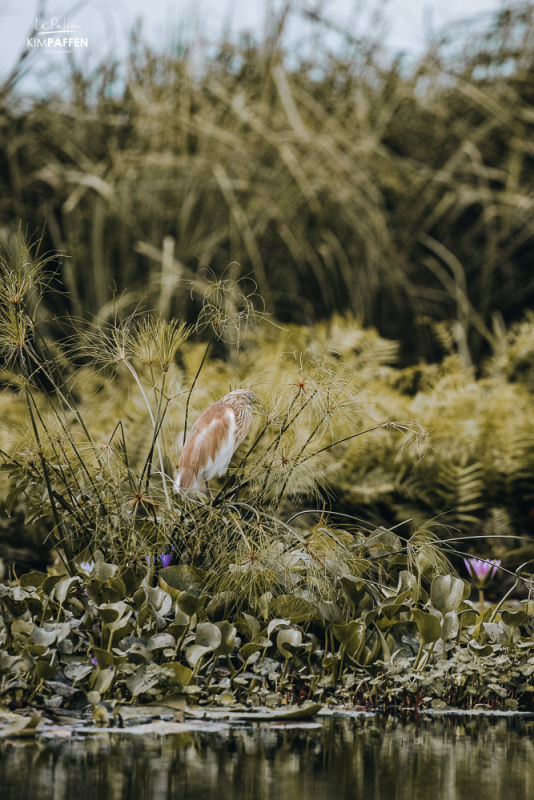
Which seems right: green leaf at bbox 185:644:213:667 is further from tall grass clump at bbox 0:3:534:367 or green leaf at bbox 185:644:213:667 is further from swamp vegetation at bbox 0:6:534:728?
tall grass clump at bbox 0:3:534:367

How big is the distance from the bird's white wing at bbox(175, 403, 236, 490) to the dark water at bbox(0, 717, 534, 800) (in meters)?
0.97

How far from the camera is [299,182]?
19.9 feet

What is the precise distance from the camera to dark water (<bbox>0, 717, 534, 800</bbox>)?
1695mm

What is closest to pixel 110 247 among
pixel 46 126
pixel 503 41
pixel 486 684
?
pixel 46 126

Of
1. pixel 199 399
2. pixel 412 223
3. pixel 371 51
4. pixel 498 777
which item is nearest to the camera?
Result: pixel 498 777

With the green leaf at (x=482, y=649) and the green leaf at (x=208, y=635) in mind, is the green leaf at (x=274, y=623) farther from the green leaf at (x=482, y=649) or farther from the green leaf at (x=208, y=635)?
the green leaf at (x=482, y=649)

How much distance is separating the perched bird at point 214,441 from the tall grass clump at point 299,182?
290 centimetres

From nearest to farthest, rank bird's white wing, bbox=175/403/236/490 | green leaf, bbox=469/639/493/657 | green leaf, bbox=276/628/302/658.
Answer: green leaf, bbox=276/628/302/658
green leaf, bbox=469/639/493/657
bird's white wing, bbox=175/403/236/490

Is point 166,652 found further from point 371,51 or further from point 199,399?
point 371,51

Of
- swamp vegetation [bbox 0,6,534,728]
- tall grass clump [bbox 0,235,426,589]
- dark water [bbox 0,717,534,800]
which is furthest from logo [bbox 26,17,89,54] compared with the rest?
dark water [bbox 0,717,534,800]

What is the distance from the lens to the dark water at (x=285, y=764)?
5.56 feet

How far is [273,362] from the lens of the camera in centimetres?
467

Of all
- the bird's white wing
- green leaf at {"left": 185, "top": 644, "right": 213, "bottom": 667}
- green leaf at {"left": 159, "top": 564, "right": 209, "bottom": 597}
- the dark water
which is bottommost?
the dark water

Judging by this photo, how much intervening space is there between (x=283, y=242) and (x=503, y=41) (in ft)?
10.3
